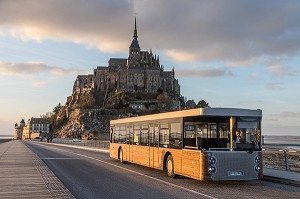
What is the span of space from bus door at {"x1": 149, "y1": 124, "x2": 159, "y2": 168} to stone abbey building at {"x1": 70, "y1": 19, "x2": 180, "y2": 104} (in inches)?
6242

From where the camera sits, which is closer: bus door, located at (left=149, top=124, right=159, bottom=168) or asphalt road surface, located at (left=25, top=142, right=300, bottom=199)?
asphalt road surface, located at (left=25, top=142, right=300, bottom=199)

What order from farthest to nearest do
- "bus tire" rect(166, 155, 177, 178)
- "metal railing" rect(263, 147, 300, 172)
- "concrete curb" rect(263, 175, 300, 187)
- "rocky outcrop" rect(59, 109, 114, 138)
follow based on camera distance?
1. "rocky outcrop" rect(59, 109, 114, 138)
2. "metal railing" rect(263, 147, 300, 172)
3. "bus tire" rect(166, 155, 177, 178)
4. "concrete curb" rect(263, 175, 300, 187)

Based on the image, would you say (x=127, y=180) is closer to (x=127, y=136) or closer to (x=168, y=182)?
(x=168, y=182)

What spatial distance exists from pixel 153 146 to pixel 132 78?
163 m

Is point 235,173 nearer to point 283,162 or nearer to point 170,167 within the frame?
point 170,167

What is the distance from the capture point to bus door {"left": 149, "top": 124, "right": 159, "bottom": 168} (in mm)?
17328

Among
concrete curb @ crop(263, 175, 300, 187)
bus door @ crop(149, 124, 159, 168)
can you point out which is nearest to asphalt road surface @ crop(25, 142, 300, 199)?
concrete curb @ crop(263, 175, 300, 187)

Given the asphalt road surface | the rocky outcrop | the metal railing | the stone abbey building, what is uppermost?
the stone abbey building

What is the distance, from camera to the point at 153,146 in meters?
17.8

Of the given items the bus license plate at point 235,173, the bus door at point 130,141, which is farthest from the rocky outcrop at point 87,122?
the bus license plate at point 235,173

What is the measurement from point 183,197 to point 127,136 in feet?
37.8

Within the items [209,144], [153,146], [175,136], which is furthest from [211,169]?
[153,146]

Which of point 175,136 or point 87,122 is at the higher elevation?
point 87,122

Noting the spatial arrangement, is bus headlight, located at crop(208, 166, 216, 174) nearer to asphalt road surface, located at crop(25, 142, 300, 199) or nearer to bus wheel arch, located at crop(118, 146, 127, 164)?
asphalt road surface, located at crop(25, 142, 300, 199)
